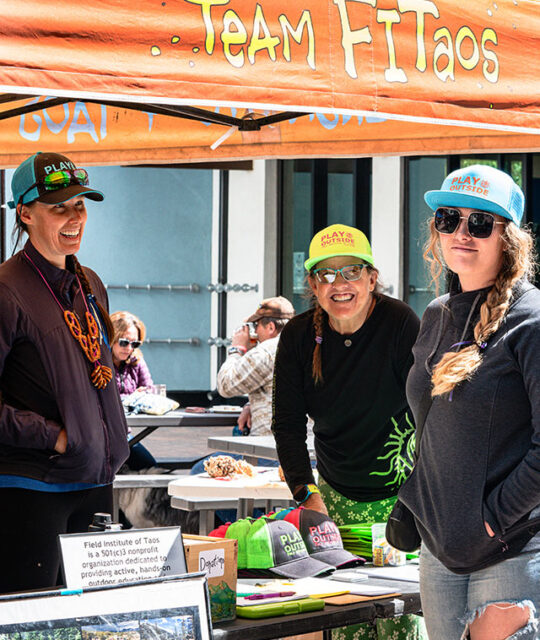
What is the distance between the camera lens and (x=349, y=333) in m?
3.85

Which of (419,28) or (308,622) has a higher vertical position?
(419,28)

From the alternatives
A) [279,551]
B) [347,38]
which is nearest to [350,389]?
[279,551]

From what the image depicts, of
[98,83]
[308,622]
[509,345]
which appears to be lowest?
[308,622]

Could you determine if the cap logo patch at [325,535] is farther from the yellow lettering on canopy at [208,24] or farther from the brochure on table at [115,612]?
the yellow lettering on canopy at [208,24]

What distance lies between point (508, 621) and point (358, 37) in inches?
59.2

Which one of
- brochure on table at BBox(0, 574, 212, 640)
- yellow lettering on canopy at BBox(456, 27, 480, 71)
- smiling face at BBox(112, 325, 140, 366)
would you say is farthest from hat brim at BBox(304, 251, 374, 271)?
smiling face at BBox(112, 325, 140, 366)

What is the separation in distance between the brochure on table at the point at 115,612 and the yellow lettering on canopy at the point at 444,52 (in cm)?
150

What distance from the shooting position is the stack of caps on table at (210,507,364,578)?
10.7 feet

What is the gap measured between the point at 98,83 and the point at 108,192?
37.8 ft

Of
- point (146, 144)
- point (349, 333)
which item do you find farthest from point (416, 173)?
point (349, 333)

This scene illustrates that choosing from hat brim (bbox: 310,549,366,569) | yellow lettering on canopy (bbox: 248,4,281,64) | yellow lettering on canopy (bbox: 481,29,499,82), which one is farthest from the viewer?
hat brim (bbox: 310,549,366,569)

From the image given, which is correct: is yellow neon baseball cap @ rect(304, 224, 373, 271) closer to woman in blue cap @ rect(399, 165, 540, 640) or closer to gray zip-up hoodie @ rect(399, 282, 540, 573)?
woman in blue cap @ rect(399, 165, 540, 640)

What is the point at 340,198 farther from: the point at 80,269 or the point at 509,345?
the point at 509,345

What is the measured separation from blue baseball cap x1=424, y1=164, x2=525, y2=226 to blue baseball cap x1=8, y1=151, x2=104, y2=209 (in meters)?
1.24
